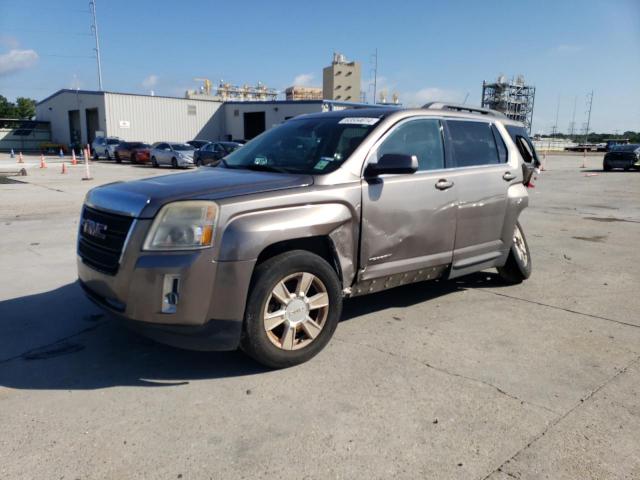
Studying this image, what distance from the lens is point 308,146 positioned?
4.25m

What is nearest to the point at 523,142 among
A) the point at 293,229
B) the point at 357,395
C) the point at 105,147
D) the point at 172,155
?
the point at 293,229

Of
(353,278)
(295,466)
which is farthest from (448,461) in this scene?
(353,278)

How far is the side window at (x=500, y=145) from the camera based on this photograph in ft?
17.3

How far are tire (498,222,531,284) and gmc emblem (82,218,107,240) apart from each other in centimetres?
411

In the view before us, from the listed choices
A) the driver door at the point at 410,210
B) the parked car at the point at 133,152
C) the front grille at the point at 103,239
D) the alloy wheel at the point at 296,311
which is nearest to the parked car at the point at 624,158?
the parked car at the point at 133,152

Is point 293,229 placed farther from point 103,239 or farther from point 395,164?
point 103,239

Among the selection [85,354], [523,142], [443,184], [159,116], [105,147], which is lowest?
[85,354]

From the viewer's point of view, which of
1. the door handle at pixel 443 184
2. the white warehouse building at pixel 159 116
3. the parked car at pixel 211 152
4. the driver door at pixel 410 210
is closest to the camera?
the driver door at pixel 410 210

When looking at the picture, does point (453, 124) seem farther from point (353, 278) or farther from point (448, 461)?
point (448, 461)

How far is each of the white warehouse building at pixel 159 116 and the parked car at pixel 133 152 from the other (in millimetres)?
11669

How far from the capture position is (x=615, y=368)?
12.0ft

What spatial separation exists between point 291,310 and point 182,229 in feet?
3.04

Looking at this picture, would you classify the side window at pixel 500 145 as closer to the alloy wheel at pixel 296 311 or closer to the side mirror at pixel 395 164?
the side mirror at pixel 395 164

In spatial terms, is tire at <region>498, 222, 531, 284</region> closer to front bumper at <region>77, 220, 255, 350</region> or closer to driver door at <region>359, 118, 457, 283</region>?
driver door at <region>359, 118, 457, 283</region>
